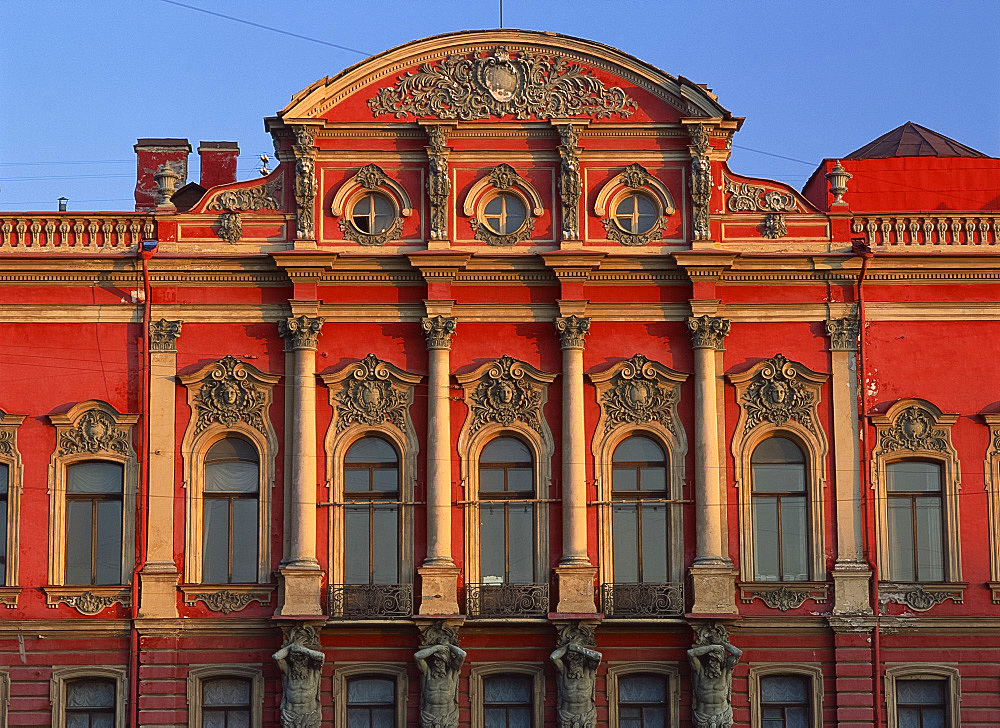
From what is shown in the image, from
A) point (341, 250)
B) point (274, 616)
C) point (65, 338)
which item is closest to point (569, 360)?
point (341, 250)

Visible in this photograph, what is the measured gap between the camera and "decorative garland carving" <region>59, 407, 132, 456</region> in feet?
86.6

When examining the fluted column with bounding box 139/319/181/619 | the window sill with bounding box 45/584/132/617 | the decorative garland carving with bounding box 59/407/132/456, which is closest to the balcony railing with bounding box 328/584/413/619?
the fluted column with bounding box 139/319/181/619

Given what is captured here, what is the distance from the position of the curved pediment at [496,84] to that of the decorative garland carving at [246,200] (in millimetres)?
1485

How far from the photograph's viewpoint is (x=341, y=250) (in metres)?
26.9

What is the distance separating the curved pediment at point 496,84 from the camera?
27.3 meters

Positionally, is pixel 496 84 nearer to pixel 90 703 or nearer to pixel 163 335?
pixel 163 335

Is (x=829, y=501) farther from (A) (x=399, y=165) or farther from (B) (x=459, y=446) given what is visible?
(A) (x=399, y=165)

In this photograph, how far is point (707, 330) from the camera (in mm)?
26531

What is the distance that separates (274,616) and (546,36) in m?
10.3

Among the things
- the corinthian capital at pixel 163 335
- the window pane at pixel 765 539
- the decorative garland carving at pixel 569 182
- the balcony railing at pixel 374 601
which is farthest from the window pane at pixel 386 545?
the window pane at pixel 765 539

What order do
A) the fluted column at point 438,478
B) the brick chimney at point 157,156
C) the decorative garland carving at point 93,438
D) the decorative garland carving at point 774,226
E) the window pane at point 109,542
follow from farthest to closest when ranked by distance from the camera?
the brick chimney at point 157,156 → the decorative garland carving at point 774,226 → the decorative garland carving at point 93,438 → the window pane at point 109,542 → the fluted column at point 438,478

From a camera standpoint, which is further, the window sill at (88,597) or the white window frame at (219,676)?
the window sill at (88,597)

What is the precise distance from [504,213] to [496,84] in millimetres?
2157

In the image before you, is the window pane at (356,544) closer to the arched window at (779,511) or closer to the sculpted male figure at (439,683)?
the sculpted male figure at (439,683)
